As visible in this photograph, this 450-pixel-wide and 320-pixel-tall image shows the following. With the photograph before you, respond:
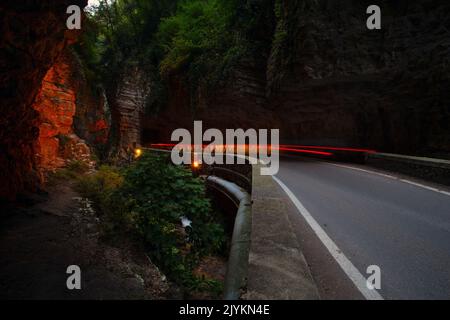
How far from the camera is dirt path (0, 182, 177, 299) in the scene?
408 centimetres

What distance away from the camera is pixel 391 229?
14.3ft

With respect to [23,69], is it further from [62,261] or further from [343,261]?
[343,261]

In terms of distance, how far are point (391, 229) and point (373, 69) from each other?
958cm

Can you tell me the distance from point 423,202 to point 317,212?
2.65 meters

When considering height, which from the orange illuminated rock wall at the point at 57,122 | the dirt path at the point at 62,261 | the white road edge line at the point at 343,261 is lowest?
the dirt path at the point at 62,261

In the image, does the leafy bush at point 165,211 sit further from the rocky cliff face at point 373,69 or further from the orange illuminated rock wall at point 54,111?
the rocky cliff face at point 373,69

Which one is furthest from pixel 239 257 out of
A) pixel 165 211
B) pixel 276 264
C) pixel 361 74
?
pixel 361 74

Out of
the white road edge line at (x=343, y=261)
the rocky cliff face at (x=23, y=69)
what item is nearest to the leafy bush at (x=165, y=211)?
the white road edge line at (x=343, y=261)

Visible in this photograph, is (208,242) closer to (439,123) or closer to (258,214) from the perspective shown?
(258,214)

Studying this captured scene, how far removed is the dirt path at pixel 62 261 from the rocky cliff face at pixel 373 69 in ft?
36.9

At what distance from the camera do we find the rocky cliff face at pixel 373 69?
408 inches

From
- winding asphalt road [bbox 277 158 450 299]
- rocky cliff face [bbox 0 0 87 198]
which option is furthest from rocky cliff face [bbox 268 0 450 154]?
rocky cliff face [bbox 0 0 87 198]

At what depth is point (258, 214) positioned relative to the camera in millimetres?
4496

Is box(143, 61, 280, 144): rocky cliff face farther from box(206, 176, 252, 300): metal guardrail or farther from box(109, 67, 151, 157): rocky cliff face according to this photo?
box(206, 176, 252, 300): metal guardrail
